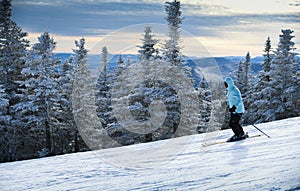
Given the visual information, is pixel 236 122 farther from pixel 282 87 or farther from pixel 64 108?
pixel 64 108

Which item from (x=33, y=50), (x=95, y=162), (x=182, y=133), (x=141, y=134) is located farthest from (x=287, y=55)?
(x=95, y=162)

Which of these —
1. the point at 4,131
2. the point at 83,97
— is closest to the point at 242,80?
the point at 83,97

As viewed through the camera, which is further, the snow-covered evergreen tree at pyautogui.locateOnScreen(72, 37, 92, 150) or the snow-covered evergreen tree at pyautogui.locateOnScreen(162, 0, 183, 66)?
the snow-covered evergreen tree at pyautogui.locateOnScreen(72, 37, 92, 150)

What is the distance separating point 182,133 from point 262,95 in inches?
373

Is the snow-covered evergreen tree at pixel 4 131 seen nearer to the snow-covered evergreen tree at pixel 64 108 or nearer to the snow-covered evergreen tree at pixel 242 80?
the snow-covered evergreen tree at pixel 64 108

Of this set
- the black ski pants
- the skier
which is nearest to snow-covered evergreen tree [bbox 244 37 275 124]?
the black ski pants

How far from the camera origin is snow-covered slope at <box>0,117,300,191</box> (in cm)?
715

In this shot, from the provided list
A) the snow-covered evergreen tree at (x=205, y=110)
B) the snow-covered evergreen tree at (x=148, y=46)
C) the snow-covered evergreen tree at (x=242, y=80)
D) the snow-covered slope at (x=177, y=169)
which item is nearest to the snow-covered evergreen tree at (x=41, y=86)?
the snow-covered evergreen tree at (x=148, y=46)

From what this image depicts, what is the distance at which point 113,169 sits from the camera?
33.0ft

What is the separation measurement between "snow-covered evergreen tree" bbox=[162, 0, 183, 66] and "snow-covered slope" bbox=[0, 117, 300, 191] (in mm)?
14877

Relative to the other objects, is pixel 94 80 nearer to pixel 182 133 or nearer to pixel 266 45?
pixel 182 133

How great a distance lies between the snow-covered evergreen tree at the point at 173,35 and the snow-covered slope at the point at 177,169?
14877 millimetres

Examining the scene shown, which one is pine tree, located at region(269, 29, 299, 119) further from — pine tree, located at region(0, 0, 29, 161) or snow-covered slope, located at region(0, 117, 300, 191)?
pine tree, located at region(0, 0, 29, 161)

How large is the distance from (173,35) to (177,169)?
19762 millimetres
